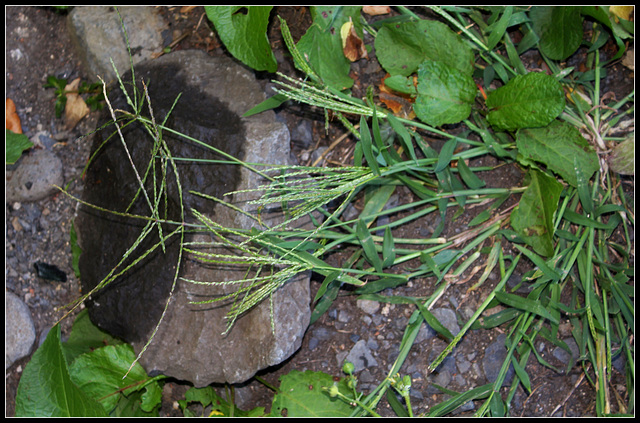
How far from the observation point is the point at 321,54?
1707mm

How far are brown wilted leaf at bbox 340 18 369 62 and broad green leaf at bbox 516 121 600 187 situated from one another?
2.01 feet

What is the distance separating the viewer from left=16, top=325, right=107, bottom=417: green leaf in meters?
1.51

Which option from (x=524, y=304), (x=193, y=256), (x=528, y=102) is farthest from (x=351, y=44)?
(x=524, y=304)

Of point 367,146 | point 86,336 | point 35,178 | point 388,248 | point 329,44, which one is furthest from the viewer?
point 35,178

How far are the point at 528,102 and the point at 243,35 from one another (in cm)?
92

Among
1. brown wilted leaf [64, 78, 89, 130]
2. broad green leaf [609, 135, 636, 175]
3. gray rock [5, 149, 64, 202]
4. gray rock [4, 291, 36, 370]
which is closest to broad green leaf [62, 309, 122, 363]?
gray rock [4, 291, 36, 370]

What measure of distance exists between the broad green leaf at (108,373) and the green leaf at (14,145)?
2.62ft

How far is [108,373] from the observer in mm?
1757

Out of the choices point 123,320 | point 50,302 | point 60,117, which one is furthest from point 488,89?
point 50,302

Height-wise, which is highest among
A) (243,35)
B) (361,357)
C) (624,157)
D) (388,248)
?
(243,35)

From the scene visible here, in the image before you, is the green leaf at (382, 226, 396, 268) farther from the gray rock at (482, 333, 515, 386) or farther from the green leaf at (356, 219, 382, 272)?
the gray rock at (482, 333, 515, 386)

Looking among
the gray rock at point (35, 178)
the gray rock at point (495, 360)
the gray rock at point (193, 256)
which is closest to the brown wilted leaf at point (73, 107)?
the gray rock at point (35, 178)

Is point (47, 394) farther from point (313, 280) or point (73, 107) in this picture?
point (73, 107)

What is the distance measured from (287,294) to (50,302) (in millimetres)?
1045
